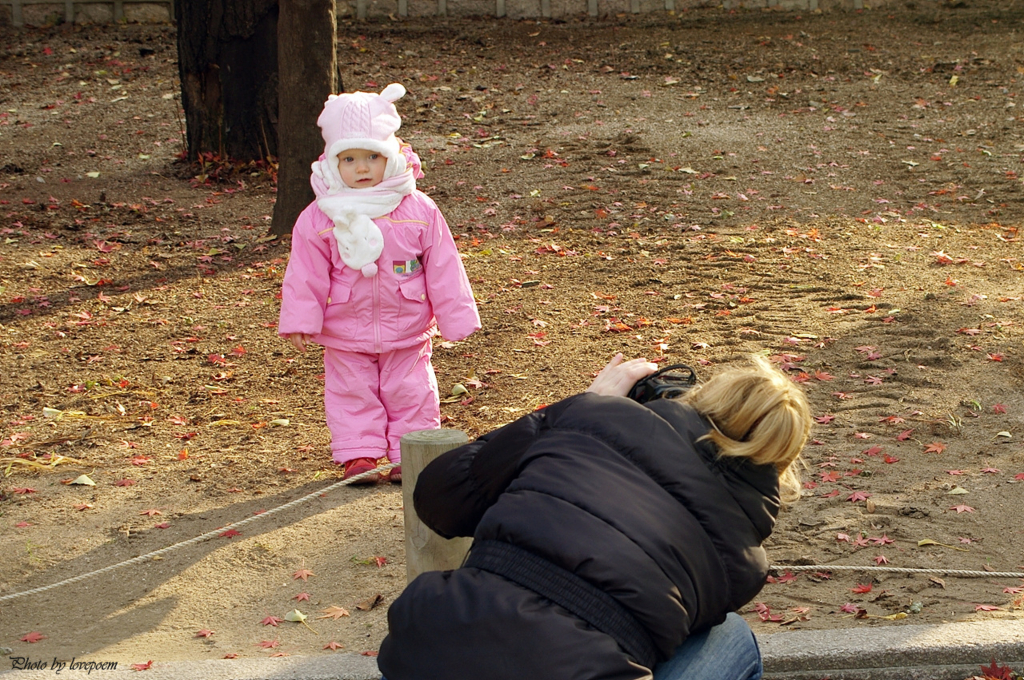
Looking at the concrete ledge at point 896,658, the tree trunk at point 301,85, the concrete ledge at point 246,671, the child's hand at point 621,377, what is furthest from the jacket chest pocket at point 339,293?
the tree trunk at point 301,85

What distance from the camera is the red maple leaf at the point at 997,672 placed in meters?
2.99

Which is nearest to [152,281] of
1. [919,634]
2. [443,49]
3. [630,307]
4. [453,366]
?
[453,366]

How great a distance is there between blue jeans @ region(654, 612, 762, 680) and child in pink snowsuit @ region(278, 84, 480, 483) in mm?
2062

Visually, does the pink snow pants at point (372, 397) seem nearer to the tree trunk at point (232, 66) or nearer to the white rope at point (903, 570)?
the white rope at point (903, 570)

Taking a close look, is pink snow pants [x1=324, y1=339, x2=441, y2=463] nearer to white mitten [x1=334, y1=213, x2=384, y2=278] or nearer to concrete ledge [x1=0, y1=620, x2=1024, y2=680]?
white mitten [x1=334, y1=213, x2=384, y2=278]

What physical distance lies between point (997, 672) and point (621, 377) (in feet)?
5.07

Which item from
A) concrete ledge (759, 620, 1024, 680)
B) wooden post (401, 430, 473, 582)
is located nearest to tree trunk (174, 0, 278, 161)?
wooden post (401, 430, 473, 582)

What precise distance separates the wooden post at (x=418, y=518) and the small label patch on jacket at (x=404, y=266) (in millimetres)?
1321

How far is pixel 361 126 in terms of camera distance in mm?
4086

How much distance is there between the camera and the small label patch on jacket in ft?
14.0

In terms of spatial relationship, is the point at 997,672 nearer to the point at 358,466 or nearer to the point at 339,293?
the point at 358,466

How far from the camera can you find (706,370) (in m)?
5.59

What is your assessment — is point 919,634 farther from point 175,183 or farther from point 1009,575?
point 175,183

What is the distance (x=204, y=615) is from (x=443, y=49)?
11583 mm
